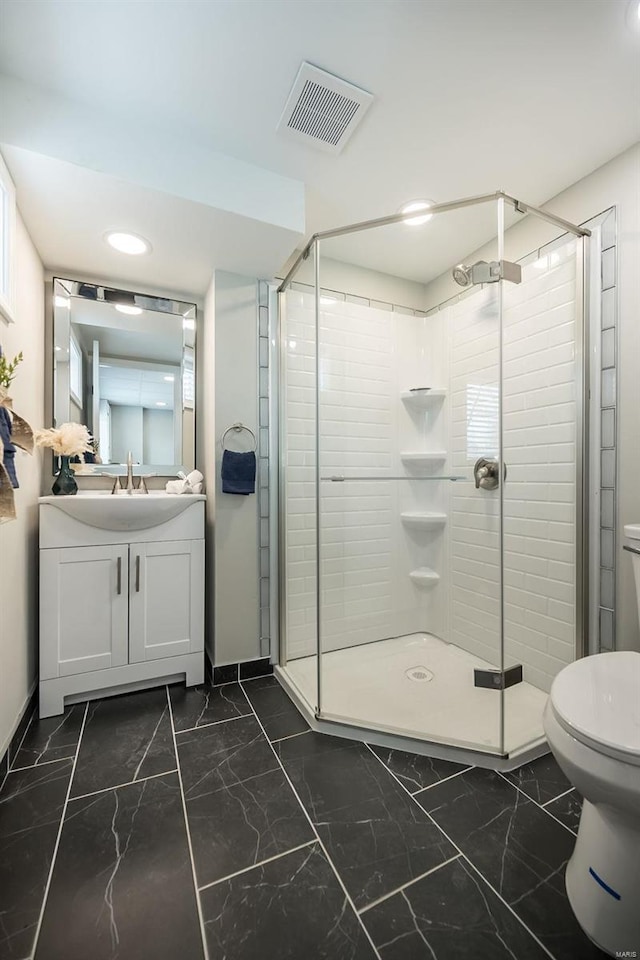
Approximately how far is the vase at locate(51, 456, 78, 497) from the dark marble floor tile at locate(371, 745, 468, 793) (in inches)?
71.0

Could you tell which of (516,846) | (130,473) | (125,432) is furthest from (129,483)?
(516,846)

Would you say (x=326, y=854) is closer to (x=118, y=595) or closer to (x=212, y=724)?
(x=212, y=724)

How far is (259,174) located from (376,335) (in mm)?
1013

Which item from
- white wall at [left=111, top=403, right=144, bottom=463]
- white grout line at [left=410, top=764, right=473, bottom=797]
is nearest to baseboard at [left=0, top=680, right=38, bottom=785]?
white wall at [left=111, top=403, right=144, bottom=463]

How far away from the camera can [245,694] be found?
1.99 metres

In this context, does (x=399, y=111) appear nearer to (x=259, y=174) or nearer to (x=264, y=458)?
(x=259, y=174)

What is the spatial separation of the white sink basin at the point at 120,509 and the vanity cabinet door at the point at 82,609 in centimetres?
13

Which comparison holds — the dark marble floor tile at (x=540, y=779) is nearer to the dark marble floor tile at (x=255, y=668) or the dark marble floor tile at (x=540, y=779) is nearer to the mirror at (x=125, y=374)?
the dark marble floor tile at (x=255, y=668)

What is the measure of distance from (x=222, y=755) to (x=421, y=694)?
91 cm

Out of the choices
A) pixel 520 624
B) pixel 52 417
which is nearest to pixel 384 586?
pixel 520 624

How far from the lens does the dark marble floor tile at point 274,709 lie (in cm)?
170

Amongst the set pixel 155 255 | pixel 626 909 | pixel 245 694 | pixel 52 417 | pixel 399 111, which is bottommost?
pixel 245 694

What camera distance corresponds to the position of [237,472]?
2.05 metres

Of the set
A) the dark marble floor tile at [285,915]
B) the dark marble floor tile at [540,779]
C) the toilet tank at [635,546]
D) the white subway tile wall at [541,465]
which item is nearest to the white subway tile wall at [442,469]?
the white subway tile wall at [541,465]
